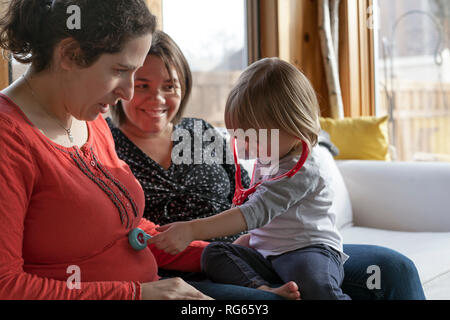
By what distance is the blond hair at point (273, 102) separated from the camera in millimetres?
1256

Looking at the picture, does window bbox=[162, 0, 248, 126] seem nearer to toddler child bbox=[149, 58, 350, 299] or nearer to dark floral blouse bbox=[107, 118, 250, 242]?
dark floral blouse bbox=[107, 118, 250, 242]

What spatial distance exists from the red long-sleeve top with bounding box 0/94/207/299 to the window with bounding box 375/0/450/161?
9.05ft

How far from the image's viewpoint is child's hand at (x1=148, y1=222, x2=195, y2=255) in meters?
1.13

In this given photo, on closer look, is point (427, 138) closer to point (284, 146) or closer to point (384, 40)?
point (384, 40)

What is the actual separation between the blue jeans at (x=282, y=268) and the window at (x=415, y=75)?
96.1 inches

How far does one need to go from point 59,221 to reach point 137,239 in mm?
Answer: 212

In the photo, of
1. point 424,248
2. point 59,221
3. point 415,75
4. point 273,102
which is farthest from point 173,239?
point 415,75

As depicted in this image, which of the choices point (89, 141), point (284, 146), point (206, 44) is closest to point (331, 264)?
point (284, 146)

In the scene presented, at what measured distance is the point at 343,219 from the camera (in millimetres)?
2314

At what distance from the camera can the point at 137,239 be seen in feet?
3.80

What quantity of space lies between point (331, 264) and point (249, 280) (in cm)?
19

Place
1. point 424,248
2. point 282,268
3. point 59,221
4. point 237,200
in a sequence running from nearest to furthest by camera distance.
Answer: point 59,221 → point 282,268 → point 237,200 → point 424,248

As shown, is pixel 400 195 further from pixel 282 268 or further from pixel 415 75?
pixel 415 75
